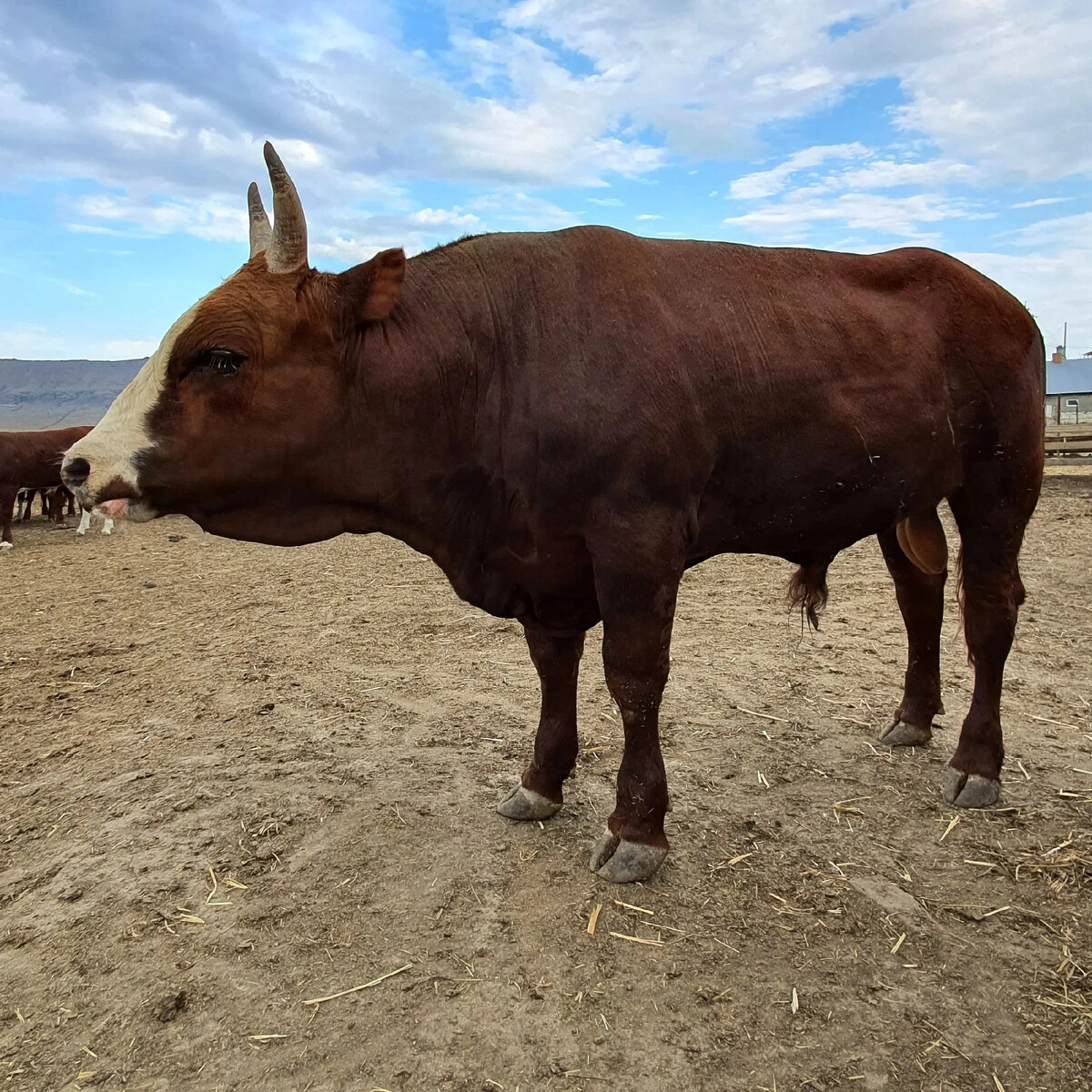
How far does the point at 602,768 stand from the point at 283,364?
253 centimetres

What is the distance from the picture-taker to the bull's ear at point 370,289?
10.2 ft

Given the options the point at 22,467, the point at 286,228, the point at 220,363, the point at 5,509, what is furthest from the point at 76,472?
the point at 22,467

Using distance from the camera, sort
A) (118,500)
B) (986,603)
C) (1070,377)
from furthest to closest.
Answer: (1070,377)
(986,603)
(118,500)

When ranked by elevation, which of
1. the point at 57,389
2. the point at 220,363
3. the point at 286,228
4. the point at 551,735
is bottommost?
the point at 551,735

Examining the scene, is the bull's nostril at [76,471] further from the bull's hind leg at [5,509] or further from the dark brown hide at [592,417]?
the bull's hind leg at [5,509]

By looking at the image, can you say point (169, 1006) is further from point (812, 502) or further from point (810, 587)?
point (810, 587)

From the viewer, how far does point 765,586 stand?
8508mm

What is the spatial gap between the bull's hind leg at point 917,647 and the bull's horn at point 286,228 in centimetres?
324

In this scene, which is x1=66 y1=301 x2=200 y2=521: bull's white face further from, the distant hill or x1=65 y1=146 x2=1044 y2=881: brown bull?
the distant hill

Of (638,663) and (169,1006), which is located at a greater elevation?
(638,663)

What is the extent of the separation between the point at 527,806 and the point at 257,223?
9.04 ft

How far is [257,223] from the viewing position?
3.47 metres

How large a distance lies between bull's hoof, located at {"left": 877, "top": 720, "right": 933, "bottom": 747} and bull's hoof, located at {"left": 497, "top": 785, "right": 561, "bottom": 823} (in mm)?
1989

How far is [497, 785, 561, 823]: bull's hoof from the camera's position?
3.79 meters
